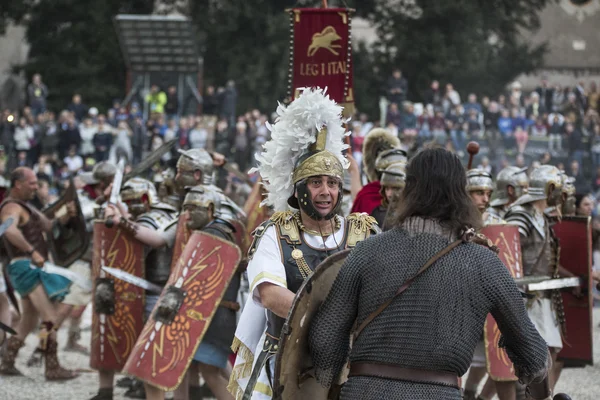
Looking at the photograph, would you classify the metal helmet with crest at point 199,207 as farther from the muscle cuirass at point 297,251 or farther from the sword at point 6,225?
the muscle cuirass at point 297,251

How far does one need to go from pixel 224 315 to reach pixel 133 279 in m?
0.87

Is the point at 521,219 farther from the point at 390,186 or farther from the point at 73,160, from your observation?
the point at 73,160

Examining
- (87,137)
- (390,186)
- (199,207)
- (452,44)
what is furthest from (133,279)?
(452,44)

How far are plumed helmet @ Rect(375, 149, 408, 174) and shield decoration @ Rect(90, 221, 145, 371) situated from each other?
1.63m

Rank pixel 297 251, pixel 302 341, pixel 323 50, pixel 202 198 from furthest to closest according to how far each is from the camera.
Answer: pixel 323 50, pixel 202 198, pixel 297 251, pixel 302 341

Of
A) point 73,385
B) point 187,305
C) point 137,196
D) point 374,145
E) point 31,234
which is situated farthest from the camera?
point 31,234

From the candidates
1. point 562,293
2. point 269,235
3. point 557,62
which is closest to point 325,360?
point 269,235

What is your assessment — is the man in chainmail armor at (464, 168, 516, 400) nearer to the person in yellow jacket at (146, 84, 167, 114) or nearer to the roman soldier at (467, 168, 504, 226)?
the roman soldier at (467, 168, 504, 226)

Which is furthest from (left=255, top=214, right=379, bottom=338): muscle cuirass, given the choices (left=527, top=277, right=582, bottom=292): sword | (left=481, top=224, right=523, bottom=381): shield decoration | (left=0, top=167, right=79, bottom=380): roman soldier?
(left=0, top=167, right=79, bottom=380): roman soldier

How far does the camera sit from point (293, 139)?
199 inches

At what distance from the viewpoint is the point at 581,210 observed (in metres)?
9.99

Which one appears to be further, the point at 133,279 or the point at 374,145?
the point at 374,145

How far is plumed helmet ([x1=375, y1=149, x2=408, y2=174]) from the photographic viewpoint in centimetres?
775

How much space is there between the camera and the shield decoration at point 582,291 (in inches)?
319
